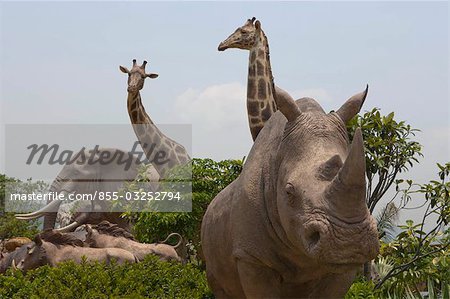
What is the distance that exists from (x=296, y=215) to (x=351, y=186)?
415 mm

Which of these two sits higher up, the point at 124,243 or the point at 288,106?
the point at 288,106

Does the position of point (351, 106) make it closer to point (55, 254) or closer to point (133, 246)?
point (55, 254)

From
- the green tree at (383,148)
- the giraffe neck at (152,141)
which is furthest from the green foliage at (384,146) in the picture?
the giraffe neck at (152,141)

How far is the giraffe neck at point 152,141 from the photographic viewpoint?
1221cm

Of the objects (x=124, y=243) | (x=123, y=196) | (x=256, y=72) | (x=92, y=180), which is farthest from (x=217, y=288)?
(x=92, y=180)

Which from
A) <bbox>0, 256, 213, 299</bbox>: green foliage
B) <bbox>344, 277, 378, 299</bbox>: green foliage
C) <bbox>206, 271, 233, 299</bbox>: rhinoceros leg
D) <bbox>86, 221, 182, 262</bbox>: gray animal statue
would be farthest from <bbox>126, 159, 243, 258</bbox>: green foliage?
<bbox>206, 271, 233, 299</bbox>: rhinoceros leg

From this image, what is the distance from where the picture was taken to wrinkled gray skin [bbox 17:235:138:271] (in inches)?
320

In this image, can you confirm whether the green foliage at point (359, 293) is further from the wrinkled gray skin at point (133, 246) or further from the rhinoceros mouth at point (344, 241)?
the wrinkled gray skin at point (133, 246)

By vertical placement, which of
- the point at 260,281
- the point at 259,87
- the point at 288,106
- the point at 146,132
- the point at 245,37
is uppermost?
the point at 245,37

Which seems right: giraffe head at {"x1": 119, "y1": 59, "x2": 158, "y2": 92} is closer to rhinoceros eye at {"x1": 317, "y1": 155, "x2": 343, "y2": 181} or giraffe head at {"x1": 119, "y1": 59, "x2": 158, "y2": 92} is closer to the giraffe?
the giraffe

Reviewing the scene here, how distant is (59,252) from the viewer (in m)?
8.31

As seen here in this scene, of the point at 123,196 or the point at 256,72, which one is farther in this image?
the point at 123,196

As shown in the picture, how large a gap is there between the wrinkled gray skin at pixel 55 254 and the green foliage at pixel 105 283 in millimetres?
1275

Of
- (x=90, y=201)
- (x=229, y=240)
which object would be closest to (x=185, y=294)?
(x=229, y=240)
